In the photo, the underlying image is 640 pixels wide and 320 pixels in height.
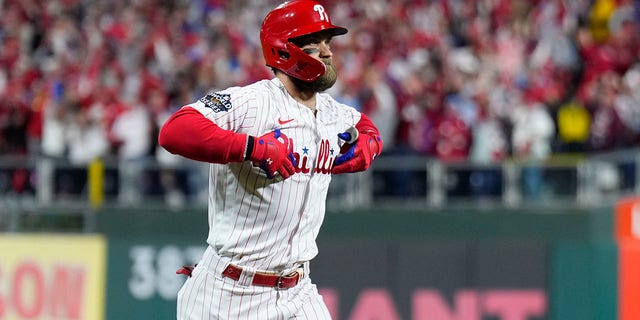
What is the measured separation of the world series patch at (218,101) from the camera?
4492 mm

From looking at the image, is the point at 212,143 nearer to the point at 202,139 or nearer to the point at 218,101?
the point at 202,139

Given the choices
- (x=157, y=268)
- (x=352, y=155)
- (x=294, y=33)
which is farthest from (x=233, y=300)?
(x=157, y=268)

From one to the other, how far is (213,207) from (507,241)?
3968 millimetres

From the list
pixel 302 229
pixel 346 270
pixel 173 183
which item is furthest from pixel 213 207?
pixel 173 183

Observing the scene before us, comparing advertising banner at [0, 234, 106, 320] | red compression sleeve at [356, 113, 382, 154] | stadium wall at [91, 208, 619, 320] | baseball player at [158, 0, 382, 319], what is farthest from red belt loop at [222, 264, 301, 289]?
advertising banner at [0, 234, 106, 320]

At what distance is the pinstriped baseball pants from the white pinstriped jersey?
91 millimetres

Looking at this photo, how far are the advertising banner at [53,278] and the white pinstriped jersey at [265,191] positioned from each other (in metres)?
4.05

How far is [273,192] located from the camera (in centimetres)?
466

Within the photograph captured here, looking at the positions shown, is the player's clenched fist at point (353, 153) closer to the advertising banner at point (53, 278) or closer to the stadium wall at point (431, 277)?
the stadium wall at point (431, 277)

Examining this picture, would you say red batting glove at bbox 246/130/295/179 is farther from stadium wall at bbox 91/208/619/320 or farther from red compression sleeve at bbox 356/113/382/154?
stadium wall at bbox 91/208/619/320

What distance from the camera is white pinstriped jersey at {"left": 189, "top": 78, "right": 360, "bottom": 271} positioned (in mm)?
4605

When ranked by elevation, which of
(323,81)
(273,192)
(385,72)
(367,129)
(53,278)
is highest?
(385,72)

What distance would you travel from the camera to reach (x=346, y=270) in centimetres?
836

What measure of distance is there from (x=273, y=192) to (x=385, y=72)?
768cm
